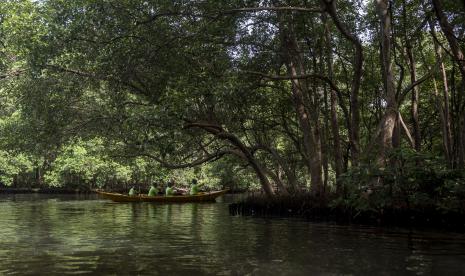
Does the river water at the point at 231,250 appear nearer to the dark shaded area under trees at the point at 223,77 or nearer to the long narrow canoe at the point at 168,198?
the dark shaded area under trees at the point at 223,77

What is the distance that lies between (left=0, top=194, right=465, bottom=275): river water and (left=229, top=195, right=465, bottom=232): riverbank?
550mm

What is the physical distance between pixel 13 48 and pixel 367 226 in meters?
11.3

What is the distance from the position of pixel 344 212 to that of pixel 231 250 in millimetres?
5786

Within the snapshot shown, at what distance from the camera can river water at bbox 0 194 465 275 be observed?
7206 millimetres

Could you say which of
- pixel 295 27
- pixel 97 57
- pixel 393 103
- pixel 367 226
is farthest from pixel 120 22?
pixel 367 226

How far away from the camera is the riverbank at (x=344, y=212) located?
11.6m

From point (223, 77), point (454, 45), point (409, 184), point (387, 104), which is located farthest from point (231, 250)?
point (454, 45)

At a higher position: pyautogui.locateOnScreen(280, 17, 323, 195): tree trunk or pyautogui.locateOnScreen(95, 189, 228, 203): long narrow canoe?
pyautogui.locateOnScreen(280, 17, 323, 195): tree trunk

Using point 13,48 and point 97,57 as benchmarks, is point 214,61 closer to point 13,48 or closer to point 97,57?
point 97,57

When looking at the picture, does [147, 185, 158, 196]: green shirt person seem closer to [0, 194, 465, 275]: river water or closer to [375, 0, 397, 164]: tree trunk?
[0, 194, 465, 275]: river water

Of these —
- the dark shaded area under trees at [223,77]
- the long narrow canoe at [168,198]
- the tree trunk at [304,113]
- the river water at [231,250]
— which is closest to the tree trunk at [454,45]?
the dark shaded area under trees at [223,77]

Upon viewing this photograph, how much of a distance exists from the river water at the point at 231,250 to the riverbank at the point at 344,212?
0.55 meters

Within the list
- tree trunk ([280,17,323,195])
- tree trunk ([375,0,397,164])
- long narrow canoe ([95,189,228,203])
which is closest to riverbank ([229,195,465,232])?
tree trunk ([280,17,323,195])

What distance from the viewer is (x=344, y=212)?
14.0 metres
